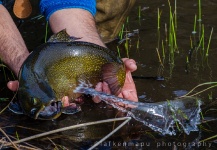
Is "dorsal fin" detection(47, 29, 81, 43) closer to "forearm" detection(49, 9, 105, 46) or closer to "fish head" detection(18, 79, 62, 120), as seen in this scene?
"fish head" detection(18, 79, 62, 120)

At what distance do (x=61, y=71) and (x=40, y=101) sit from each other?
328mm

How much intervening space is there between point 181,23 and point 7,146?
2.73 m

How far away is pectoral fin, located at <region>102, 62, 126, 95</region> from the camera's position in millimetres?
3172

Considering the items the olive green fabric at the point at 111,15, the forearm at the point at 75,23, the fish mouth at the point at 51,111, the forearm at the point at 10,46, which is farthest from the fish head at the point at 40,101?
the olive green fabric at the point at 111,15

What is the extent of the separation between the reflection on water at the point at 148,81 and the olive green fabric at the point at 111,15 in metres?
0.19

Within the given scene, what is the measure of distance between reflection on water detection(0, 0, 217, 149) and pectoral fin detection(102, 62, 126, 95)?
28 centimetres

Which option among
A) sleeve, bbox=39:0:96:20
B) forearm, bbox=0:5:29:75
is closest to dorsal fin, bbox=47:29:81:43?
forearm, bbox=0:5:29:75

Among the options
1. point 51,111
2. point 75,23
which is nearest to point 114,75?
point 51,111

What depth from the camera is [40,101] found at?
9.42 feet

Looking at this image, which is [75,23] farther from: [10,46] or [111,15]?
[111,15]

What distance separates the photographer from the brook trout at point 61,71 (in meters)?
2.96

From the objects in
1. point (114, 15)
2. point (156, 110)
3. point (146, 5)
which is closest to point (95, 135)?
point (156, 110)

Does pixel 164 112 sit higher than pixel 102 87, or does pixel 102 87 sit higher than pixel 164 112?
pixel 102 87

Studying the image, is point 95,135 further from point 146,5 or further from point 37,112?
point 146,5
